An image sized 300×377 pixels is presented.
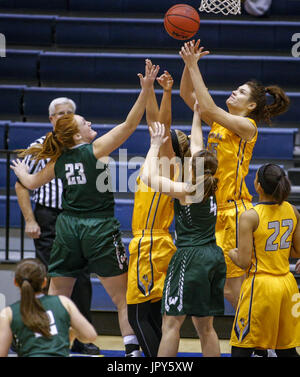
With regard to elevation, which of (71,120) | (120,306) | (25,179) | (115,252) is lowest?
(120,306)

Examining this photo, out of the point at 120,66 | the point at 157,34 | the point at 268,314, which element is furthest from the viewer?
the point at 157,34

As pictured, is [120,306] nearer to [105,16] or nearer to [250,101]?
[250,101]

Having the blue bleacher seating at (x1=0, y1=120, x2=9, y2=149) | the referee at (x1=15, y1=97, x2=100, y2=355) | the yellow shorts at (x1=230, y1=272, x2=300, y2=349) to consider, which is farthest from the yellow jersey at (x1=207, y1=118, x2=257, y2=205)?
the blue bleacher seating at (x1=0, y1=120, x2=9, y2=149)

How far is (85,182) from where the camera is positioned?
378 centimetres

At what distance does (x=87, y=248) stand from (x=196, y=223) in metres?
0.62

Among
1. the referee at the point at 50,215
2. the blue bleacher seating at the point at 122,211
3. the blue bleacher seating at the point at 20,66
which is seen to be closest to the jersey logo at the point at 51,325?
the referee at the point at 50,215

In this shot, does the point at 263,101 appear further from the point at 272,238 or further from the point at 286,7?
the point at 286,7

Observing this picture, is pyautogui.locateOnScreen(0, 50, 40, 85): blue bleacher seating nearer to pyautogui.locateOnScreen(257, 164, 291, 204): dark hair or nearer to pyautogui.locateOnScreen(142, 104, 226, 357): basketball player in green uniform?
pyautogui.locateOnScreen(142, 104, 226, 357): basketball player in green uniform

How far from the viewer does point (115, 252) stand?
379 centimetres

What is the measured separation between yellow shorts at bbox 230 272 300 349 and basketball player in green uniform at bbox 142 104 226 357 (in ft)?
0.53

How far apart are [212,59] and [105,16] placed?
1.63 m

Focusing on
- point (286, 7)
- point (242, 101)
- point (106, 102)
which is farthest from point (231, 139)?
point (286, 7)

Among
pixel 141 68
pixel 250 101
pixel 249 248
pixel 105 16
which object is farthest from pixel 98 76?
pixel 249 248

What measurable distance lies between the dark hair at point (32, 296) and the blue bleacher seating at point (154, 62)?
4424mm
